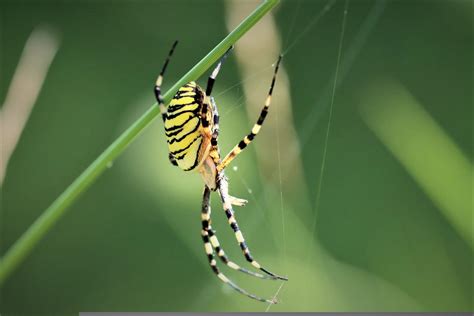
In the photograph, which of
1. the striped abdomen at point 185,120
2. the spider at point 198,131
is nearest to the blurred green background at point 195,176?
the spider at point 198,131

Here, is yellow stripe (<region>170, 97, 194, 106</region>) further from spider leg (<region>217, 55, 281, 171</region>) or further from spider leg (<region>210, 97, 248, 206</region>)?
spider leg (<region>217, 55, 281, 171</region>)

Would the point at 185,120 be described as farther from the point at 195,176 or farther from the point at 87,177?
the point at 195,176

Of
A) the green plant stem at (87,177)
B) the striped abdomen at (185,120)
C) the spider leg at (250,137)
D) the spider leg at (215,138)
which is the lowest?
the green plant stem at (87,177)

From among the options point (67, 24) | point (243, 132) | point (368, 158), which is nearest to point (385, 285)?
point (243, 132)

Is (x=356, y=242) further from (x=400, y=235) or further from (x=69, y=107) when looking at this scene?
(x=69, y=107)

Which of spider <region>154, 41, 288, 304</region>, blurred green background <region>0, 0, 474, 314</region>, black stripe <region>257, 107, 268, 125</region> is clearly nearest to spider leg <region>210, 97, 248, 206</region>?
spider <region>154, 41, 288, 304</region>

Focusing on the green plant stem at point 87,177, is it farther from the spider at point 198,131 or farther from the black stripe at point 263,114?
the black stripe at point 263,114

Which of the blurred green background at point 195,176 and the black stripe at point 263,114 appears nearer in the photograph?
the black stripe at point 263,114
